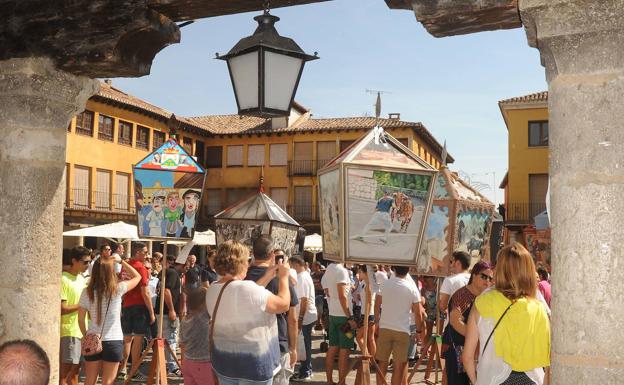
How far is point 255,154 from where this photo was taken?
145 ft

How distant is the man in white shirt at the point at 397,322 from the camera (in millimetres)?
7578

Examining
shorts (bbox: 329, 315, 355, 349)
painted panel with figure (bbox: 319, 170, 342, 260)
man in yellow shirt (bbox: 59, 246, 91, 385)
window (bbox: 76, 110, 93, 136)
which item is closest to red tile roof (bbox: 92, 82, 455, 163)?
window (bbox: 76, 110, 93, 136)

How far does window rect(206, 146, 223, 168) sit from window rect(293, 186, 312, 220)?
5157 millimetres

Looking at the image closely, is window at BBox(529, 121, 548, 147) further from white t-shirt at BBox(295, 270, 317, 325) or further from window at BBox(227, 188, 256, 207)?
white t-shirt at BBox(295, 270, 317, 325)

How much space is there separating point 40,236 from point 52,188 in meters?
0.27

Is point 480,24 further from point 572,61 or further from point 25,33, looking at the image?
point 25,33

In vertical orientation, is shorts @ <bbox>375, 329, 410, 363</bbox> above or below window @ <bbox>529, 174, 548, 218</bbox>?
below

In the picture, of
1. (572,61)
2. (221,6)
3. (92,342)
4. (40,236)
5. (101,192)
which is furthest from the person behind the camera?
(101,192)

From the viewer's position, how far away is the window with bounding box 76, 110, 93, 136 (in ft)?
111

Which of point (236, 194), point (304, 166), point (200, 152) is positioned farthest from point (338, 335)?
point (200, 152)

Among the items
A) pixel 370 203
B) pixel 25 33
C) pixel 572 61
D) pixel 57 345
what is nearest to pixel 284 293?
pixel 370 203

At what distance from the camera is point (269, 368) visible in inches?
176

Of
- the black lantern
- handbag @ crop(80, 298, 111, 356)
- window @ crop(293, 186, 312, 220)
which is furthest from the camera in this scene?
window @ crop(293, 186, 312, 220)

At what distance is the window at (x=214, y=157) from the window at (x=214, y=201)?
1.46 meters
